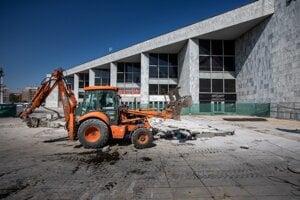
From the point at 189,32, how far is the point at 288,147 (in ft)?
84.5

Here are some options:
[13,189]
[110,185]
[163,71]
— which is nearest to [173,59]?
[163,71]

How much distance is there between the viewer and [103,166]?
6.13 meters

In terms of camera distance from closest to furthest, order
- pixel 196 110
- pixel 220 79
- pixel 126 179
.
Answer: pixel 126 179, pixel 196 110, pixel 220 79

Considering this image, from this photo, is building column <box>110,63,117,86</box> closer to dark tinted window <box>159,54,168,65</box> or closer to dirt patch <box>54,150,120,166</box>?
dark tinted window <box>159,54,168,65</box>

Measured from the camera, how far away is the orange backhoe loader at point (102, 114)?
325 inches

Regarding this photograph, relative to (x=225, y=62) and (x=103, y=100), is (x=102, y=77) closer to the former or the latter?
(x=225, y=62)

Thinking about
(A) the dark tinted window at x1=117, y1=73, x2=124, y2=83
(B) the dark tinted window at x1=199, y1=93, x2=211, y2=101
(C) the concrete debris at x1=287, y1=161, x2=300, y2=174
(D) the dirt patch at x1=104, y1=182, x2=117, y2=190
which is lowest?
(D) the dirt patch at x1=104, y1=182, x2=117, y2=190

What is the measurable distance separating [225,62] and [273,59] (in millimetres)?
9337

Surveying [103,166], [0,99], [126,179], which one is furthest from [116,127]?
[0,99]

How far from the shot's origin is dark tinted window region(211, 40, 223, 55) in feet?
106

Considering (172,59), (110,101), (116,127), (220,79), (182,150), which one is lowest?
(182,150)

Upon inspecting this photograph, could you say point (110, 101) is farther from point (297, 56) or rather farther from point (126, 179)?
point (297, 56)

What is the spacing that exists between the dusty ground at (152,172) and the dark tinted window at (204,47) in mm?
25168

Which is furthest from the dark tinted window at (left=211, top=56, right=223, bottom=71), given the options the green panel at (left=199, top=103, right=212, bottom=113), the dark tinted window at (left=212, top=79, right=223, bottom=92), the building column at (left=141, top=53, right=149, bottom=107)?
the building column at (left=141, top=53, right=149, bottom=107)
